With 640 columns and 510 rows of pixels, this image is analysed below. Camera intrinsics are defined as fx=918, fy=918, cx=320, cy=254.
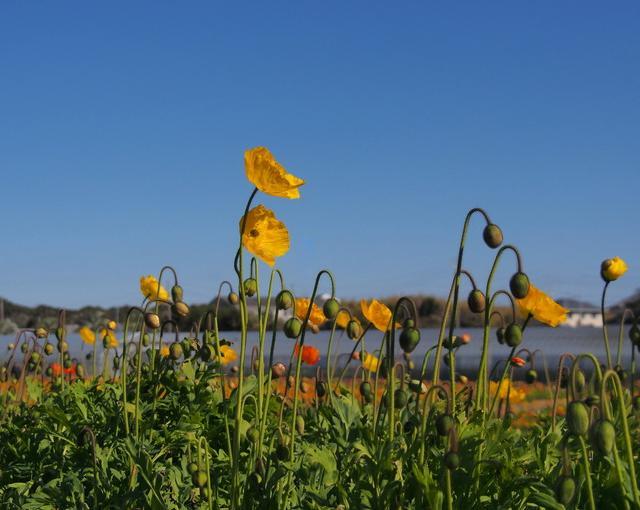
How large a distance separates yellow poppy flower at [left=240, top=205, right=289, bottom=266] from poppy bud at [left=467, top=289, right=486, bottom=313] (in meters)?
0.47

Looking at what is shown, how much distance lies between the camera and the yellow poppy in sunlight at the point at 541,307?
8.18ft

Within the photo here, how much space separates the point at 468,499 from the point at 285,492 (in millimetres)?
418

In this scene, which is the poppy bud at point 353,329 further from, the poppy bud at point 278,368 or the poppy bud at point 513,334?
the poppy bud at point 513,334

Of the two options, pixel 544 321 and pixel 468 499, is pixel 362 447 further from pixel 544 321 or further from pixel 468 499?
pixel 544 321

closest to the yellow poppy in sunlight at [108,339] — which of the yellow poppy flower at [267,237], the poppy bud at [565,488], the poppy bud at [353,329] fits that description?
the poppy bud at [353,329]

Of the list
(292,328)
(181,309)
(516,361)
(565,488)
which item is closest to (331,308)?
(292,328)

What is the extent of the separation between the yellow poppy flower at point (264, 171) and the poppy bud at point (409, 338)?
44cm

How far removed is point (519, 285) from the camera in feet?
6.70

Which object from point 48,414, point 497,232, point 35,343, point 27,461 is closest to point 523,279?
point 497,232

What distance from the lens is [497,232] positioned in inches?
83.0

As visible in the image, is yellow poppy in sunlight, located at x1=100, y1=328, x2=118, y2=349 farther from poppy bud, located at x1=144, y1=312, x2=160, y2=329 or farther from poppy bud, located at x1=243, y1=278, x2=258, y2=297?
poppy bud, located at x1=243, y1=278, x2=258, y2=297

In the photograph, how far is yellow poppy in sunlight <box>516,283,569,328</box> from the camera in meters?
2.49

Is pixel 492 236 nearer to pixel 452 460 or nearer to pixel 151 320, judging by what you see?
pixel 452 460

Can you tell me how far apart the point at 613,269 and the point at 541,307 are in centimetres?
50
